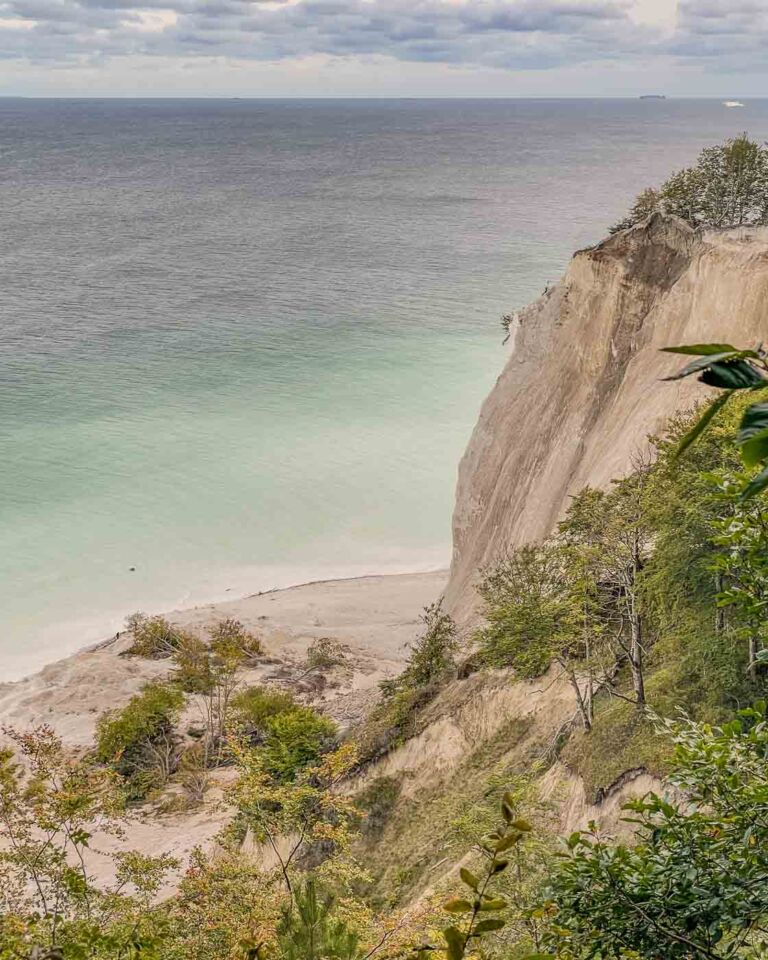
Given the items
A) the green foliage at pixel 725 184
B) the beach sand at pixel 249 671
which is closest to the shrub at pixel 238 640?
the beach sand at pixel 249 671

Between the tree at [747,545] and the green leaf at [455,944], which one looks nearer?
the green leaf at [455,944]

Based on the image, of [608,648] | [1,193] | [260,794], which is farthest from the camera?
[1,193]

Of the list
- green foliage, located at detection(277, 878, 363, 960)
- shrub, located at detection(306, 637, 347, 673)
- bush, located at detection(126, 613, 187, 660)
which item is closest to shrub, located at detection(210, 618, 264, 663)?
bush, located at detection(126, 613, 187, 660)

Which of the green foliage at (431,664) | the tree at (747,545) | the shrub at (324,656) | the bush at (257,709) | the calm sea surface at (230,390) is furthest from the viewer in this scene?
the calm sea surface at (230,390)

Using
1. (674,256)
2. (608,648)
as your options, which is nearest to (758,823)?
(608,648)

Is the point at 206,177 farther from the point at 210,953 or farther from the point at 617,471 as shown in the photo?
the point at 210,953

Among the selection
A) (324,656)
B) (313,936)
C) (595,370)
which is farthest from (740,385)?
(324,656)

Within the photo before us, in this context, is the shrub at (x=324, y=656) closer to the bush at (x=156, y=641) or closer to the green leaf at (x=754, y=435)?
the bush at (x=156, y=641)
